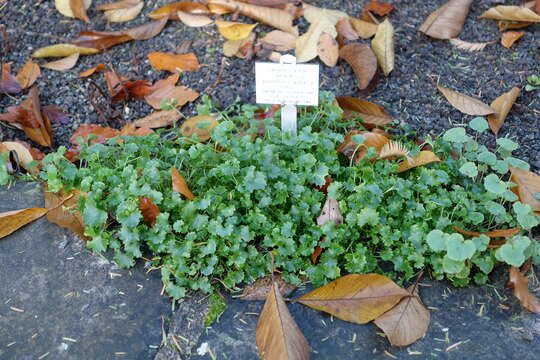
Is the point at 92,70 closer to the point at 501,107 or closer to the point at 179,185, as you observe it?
the point at 179,185

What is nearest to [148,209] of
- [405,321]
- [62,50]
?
[405,321]

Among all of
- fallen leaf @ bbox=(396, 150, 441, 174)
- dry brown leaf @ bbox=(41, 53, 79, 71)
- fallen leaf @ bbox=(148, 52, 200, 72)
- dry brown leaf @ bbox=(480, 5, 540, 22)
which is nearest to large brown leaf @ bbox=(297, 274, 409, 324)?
fallen leaf @ bbox=(396, 150, 441, 174)

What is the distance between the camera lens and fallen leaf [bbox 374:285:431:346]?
5.92 feet

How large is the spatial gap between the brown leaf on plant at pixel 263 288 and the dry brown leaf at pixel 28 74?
1.76 metres

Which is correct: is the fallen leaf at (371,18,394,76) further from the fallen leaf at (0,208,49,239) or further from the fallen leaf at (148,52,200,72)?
the fallen leaf at (0,208,49,239)

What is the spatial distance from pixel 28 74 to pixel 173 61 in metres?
0.78

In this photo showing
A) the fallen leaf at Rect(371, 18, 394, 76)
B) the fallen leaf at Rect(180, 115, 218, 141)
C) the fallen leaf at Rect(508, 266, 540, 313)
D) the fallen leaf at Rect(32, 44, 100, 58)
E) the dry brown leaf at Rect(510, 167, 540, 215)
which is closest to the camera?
the fallen leaf at Rect(508, 266, 540, 313)

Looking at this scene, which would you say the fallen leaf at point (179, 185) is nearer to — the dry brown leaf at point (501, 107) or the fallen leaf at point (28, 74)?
the fallen leaf at point (28, 74)

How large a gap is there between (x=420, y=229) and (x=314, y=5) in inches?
64.0

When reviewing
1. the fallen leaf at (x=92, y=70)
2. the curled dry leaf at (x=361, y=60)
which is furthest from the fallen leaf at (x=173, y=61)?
the curled dry leaf at (x=361, y=60)

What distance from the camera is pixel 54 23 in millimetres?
3197

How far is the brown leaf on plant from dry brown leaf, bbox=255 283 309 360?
0.19 ft

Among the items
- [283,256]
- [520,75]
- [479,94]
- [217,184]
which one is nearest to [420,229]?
[283,256]

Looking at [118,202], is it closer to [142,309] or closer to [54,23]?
[142,309]
